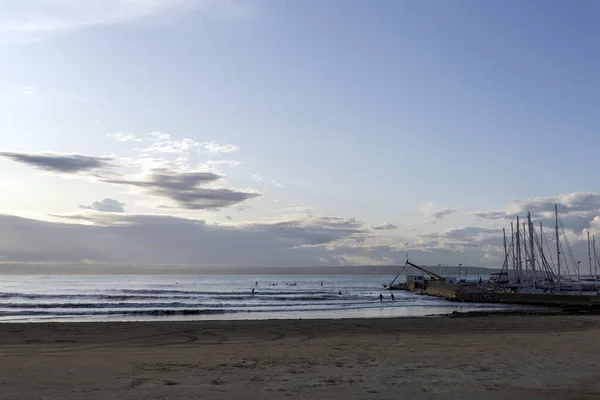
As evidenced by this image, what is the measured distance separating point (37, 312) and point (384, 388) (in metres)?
43.5

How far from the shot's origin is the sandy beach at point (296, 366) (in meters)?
10.8

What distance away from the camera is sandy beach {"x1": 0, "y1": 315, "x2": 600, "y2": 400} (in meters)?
10.8

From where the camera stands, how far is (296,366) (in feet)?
45.5

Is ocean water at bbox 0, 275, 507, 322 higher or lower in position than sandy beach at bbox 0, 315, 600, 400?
lower

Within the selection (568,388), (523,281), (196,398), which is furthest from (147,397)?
(523,281)

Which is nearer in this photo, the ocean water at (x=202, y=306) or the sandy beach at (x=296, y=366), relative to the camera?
the sandy beach at (x=296, y=366)

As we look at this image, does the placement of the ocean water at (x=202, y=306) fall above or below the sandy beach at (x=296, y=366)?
below

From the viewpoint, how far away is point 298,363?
14414mm

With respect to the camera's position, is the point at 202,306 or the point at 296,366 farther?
the point at 202,306

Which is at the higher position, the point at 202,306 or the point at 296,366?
the point at 296,366

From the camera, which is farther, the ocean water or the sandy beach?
the ocean water

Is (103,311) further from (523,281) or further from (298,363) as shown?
(523,281)

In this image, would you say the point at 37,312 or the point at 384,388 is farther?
the point at 37,312

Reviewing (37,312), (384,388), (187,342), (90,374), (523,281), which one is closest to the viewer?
(384,388)
